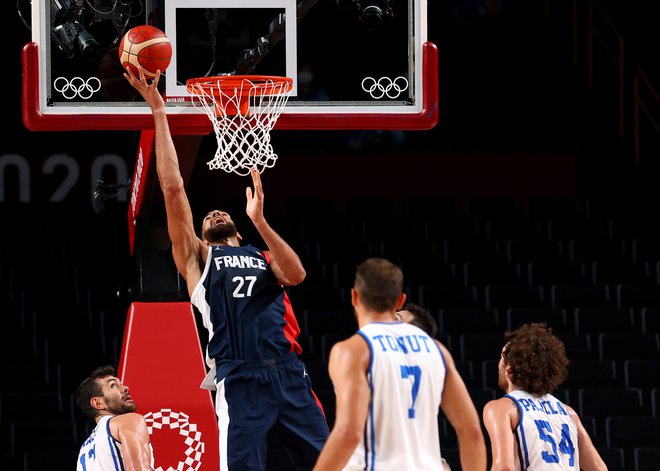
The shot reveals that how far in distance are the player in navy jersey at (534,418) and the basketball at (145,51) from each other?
82.9 inches

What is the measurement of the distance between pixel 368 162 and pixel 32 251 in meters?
3.82

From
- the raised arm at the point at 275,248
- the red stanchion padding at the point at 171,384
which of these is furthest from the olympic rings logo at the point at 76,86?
the red stanchion padding at the point at 171,384

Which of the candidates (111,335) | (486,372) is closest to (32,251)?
(111,335)

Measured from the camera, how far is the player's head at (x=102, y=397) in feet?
19.3

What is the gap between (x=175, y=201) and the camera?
17.8ft

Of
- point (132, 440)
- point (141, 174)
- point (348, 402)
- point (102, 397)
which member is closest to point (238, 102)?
point (141, 174)

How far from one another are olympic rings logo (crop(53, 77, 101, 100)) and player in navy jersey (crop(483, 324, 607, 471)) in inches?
101

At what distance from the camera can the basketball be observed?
18.7ft

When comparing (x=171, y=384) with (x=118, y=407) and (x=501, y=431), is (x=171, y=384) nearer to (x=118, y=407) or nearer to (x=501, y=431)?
(x=118, y=407)

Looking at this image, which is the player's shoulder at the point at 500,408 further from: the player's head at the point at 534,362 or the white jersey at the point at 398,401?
the white jersey at the point at 398,401

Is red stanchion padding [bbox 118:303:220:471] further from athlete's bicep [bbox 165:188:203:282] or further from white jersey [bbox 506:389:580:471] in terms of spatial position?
white jersey [bbox 506:389:580:471]

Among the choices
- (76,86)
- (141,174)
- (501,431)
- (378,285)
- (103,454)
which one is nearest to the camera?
(378,285)

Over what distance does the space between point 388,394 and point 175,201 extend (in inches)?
71.9

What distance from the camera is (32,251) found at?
1226 centimetres
